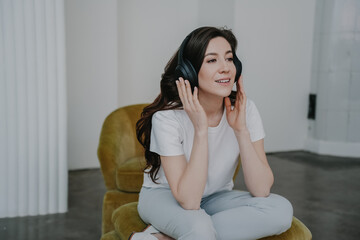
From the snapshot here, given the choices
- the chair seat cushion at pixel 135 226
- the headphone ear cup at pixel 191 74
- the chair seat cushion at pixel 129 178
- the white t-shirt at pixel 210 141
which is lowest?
the chair seat cushion at pixel 129 178

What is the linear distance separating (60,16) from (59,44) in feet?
0.61

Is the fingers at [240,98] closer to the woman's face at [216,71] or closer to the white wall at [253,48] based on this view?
the woman's face at [216,71]

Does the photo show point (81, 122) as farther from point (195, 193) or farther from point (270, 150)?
point (195, 193)

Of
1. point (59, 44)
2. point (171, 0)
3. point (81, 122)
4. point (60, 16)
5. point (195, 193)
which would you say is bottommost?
point (81, 122)

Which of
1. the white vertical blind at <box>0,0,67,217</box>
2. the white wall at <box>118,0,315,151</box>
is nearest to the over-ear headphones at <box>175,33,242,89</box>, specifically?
the white vertical blind at <box>0,0,67,217</box>

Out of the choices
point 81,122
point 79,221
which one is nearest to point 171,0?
point 81,122

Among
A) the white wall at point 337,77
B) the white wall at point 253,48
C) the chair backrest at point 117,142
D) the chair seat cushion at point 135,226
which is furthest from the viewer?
the white wall at point 337,77

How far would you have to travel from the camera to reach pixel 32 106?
2.72 m

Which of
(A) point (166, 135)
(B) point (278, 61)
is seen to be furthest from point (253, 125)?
(B) point (278, 61)

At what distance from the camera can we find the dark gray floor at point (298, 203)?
99.5 inches

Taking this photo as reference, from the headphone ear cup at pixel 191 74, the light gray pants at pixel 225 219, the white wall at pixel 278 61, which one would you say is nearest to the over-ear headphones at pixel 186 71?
the headphone ear cup at pixel 191 74

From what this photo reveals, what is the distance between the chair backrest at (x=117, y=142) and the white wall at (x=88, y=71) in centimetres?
157

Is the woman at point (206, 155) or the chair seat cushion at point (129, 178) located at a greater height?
the woman at point (206, 155)

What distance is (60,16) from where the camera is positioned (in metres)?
2.70
